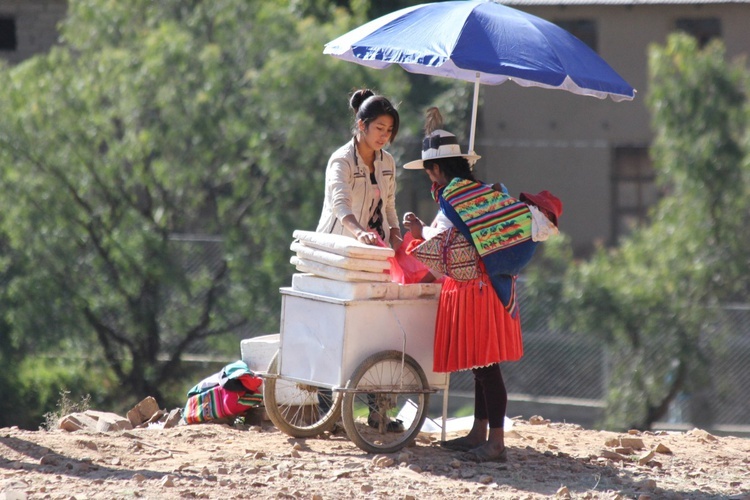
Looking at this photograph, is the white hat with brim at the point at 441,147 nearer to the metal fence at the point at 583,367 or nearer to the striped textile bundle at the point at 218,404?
the striped textile bundle at the point at 218,404

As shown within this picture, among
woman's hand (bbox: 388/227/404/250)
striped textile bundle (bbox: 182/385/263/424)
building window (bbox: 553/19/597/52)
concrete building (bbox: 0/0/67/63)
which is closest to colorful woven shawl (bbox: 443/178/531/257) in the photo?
woman's hand (bbox: 388/227/404/250)

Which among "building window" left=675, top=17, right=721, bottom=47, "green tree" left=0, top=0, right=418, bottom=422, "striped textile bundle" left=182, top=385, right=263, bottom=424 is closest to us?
"striped textile bundle" left=182, top=385, right=263, bottom=424

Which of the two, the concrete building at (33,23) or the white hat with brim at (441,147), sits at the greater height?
the concrete building at (33,23)

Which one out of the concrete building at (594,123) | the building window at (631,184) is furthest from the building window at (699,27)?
the building window at (631,184)

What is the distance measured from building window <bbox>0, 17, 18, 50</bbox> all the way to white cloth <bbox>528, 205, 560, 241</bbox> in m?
17.4

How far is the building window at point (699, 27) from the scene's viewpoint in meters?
21.2

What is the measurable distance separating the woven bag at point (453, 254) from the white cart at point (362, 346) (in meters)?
0.28

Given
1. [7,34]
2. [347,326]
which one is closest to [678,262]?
[347,326]

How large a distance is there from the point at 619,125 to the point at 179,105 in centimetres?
996

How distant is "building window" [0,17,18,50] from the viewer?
20703mm

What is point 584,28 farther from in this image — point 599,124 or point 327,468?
point 327,468

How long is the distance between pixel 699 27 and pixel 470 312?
17.5m

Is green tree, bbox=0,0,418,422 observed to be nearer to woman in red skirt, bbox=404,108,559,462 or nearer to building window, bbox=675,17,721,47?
building window, bbox=675,17,721,47

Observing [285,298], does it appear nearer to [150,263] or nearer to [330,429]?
[330,429]
